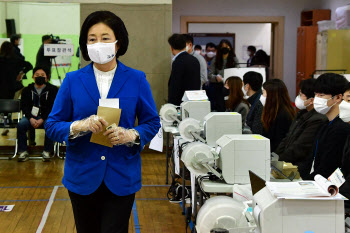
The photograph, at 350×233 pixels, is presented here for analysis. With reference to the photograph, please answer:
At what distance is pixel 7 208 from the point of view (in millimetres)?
5363

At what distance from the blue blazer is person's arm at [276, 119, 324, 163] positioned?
7.14ft

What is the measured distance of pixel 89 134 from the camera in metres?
2.28

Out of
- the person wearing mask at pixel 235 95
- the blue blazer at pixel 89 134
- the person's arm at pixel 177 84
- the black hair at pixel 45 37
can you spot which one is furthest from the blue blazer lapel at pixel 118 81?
the black hair at pixel 45 37

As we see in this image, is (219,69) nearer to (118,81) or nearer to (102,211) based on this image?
(118,81)

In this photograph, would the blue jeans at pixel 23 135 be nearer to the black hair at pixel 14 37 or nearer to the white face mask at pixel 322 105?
the black hair at pixel 14 37

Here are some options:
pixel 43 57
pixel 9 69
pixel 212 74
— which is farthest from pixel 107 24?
pixel 212 74

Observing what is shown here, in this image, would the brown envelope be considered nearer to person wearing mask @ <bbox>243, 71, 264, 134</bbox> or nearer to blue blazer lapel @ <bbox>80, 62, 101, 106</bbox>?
blue blazer lapel @ <bbox>80, 62, 101, 106</bbox>

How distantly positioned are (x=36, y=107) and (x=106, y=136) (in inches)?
237

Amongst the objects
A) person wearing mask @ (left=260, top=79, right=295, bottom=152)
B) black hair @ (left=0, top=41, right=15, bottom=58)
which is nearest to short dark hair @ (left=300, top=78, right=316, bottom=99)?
person wearing mask @ (left=260, top=79, right=295, bottom=152)

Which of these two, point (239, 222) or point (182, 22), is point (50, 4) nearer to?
point (182, 22)

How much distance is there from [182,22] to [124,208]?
9872mm

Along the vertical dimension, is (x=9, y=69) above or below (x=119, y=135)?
above

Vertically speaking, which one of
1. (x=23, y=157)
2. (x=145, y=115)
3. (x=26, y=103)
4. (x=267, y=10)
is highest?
(x=267, y=10)

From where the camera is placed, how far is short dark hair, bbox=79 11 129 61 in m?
2.31
